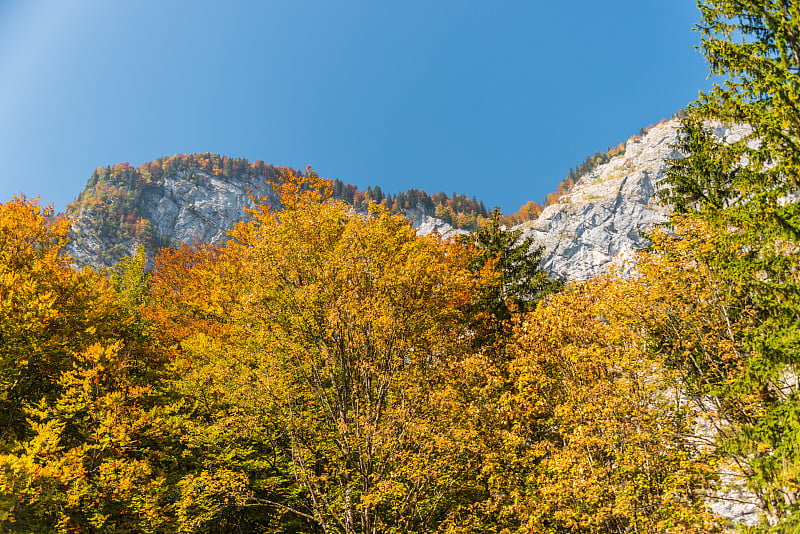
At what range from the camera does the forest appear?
1074 cm

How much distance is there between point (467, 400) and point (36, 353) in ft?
57.3

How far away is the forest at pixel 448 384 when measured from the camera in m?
10.7

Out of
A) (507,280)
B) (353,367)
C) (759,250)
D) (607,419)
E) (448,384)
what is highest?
(507,280)

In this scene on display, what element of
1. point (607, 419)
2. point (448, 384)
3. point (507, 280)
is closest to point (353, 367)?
point (448, 384)

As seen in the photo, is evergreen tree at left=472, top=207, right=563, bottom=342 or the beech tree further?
evergreen tree at left=472, top=207, right=563, bottom=342

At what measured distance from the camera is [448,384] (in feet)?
42.9

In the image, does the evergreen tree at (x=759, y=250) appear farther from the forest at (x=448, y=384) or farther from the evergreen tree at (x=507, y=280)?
the evergreen tree at (x=507, y=280)

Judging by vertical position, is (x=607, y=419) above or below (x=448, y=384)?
below

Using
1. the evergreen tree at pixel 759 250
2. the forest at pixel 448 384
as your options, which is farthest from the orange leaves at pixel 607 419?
the evergreen tree at pixel 759 250

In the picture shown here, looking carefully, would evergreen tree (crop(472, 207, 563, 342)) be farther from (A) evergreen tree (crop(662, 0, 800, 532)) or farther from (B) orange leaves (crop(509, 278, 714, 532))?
(A) evergreen tree (crop(662, 0, 800, 532))

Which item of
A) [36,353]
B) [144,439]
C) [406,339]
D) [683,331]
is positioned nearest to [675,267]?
[683,331]

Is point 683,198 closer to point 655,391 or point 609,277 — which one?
point 609,277

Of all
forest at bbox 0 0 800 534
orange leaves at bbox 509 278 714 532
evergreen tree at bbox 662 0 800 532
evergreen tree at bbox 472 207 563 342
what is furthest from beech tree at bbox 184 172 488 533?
evergreen tree at bbox 662 0 800 532

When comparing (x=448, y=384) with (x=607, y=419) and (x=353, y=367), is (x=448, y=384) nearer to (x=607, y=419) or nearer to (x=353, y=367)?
(x=353, y=367)
